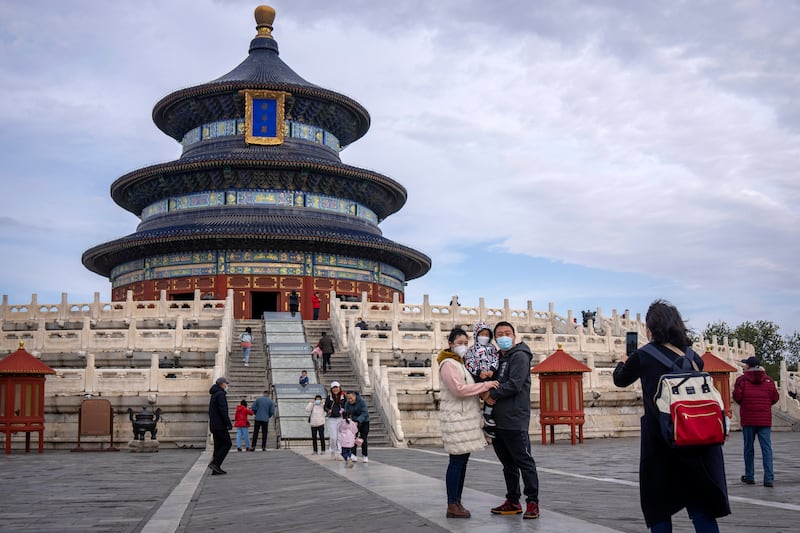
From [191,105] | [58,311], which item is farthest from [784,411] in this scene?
[191,105]

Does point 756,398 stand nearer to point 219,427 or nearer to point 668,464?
point 668,464

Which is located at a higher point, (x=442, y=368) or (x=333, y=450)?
(x=442, y=368)

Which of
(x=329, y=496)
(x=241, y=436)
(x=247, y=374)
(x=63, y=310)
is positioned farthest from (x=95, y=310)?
(x=329, y=496)

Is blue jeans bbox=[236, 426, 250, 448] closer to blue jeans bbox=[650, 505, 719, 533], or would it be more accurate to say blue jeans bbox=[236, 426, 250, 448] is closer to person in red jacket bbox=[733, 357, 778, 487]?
person in red jacket bbox=[733, 357, 778, 487]

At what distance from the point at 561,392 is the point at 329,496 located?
12803mm

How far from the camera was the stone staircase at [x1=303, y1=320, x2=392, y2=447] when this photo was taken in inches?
828

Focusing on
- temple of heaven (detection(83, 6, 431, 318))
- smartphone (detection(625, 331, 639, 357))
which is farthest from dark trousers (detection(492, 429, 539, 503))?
temple of heaven (detection(83, 6, 431, 318))

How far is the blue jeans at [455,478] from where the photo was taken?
7.88 meters

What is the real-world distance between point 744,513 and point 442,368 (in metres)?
3.13

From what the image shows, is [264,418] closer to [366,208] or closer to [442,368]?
[442,368]

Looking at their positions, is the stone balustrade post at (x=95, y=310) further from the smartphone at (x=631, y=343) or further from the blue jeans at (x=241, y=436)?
the smartphone at (x=631, y=343)

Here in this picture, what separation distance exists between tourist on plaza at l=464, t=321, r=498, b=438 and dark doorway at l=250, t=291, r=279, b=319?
35224 mm

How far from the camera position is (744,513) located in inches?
326

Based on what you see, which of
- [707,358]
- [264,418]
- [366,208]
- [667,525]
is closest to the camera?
[667,525]
